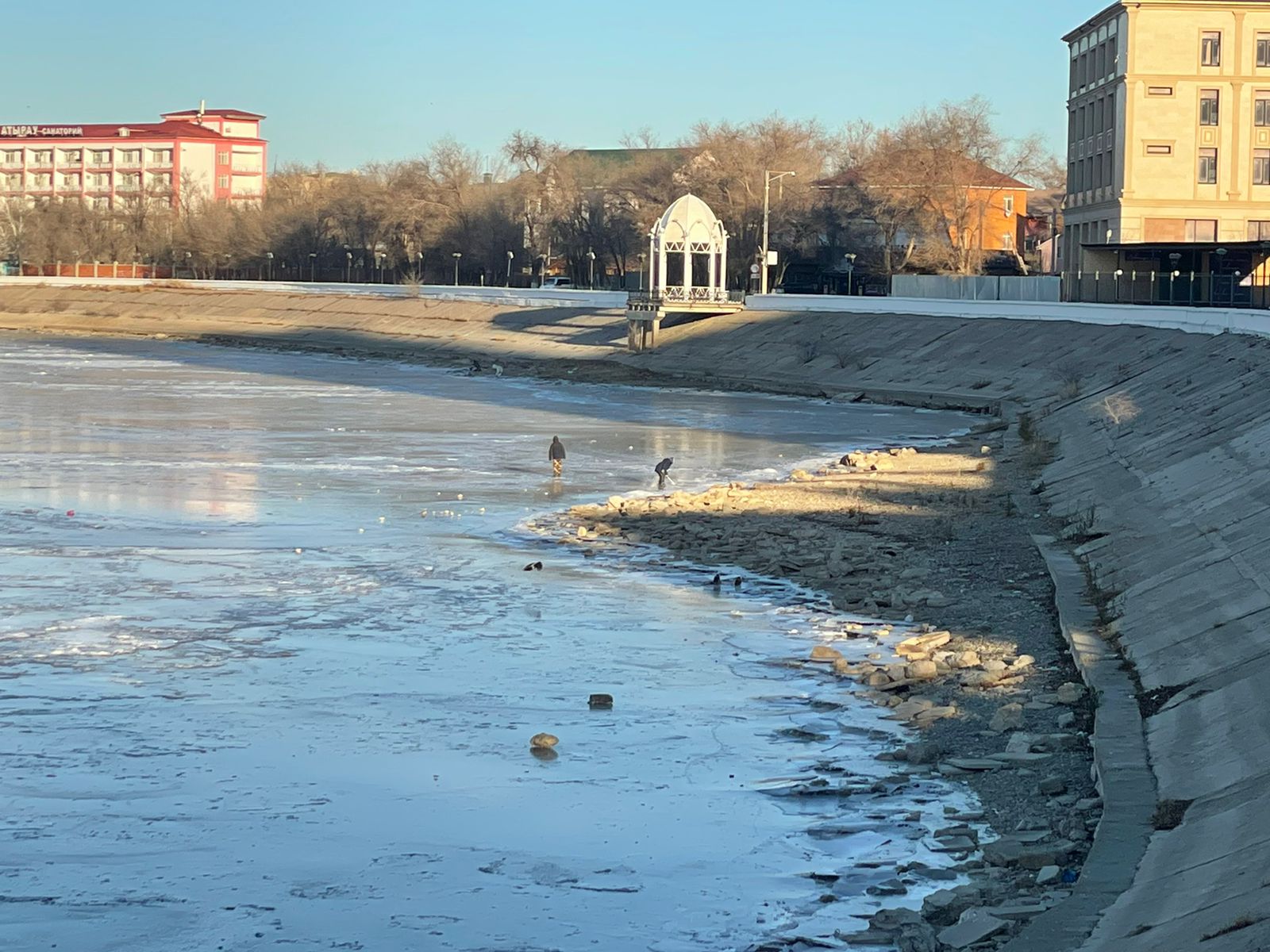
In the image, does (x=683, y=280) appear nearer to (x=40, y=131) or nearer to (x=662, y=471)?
(x=662, y=471)

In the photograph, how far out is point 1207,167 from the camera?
77.8 meters

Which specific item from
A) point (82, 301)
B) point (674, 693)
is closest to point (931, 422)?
point (674, 693)

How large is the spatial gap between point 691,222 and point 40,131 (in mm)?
117470

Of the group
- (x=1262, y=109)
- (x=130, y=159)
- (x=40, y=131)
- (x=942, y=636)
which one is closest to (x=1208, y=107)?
(x=1262, y=109)

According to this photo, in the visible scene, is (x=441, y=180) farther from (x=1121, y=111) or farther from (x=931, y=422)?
(x=931, y=422)

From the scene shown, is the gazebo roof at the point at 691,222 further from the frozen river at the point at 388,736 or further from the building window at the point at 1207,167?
the frozen river at the point at 388,736

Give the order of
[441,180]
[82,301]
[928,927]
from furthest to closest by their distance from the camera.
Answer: [441,180] → [82,301] → [928,927]

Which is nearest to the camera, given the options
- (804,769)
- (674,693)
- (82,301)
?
(804,769)

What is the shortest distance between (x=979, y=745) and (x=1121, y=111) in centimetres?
6974

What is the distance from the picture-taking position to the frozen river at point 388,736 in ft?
33.3

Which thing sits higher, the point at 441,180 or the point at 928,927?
the point at 441,180

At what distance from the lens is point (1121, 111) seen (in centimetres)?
7831

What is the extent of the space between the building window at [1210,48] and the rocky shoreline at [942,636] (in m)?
49.3

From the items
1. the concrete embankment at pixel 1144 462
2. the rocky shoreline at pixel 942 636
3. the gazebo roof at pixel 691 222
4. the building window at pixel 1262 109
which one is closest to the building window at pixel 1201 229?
the building window at pixel 1262 109
